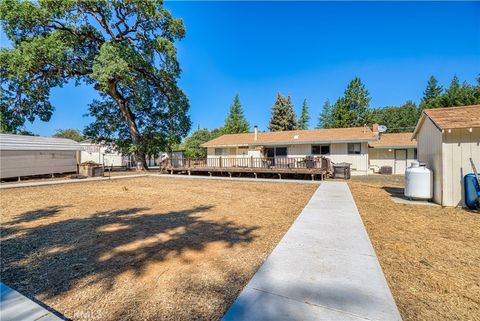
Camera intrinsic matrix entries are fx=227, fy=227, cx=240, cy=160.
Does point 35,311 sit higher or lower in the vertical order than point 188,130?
lower

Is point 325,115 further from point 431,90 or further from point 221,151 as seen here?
point 221,151

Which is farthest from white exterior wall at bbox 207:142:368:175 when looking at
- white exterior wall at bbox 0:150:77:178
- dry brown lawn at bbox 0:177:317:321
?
dry brown lawn at bbox 0:177:317:321

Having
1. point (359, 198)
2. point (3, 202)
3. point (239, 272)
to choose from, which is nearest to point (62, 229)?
point (239, 272)

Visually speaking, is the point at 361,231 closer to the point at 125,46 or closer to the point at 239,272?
the point at 239,272

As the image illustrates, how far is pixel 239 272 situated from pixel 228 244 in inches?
42.3

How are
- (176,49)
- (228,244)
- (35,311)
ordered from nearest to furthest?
(35,311) → (228,244) → (176,49)

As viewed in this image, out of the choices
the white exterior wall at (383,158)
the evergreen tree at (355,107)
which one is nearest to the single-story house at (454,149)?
the white exterior wall at (383,158)

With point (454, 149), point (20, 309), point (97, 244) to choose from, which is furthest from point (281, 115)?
point (20, 309)

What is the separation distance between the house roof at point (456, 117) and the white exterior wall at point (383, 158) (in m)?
14.5

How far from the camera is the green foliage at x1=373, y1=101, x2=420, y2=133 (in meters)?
43.7

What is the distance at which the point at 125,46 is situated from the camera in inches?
758

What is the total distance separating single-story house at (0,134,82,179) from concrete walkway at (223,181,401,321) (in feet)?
65.2

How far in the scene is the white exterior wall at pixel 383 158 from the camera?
20.4 m

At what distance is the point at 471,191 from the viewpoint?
6.50 m
